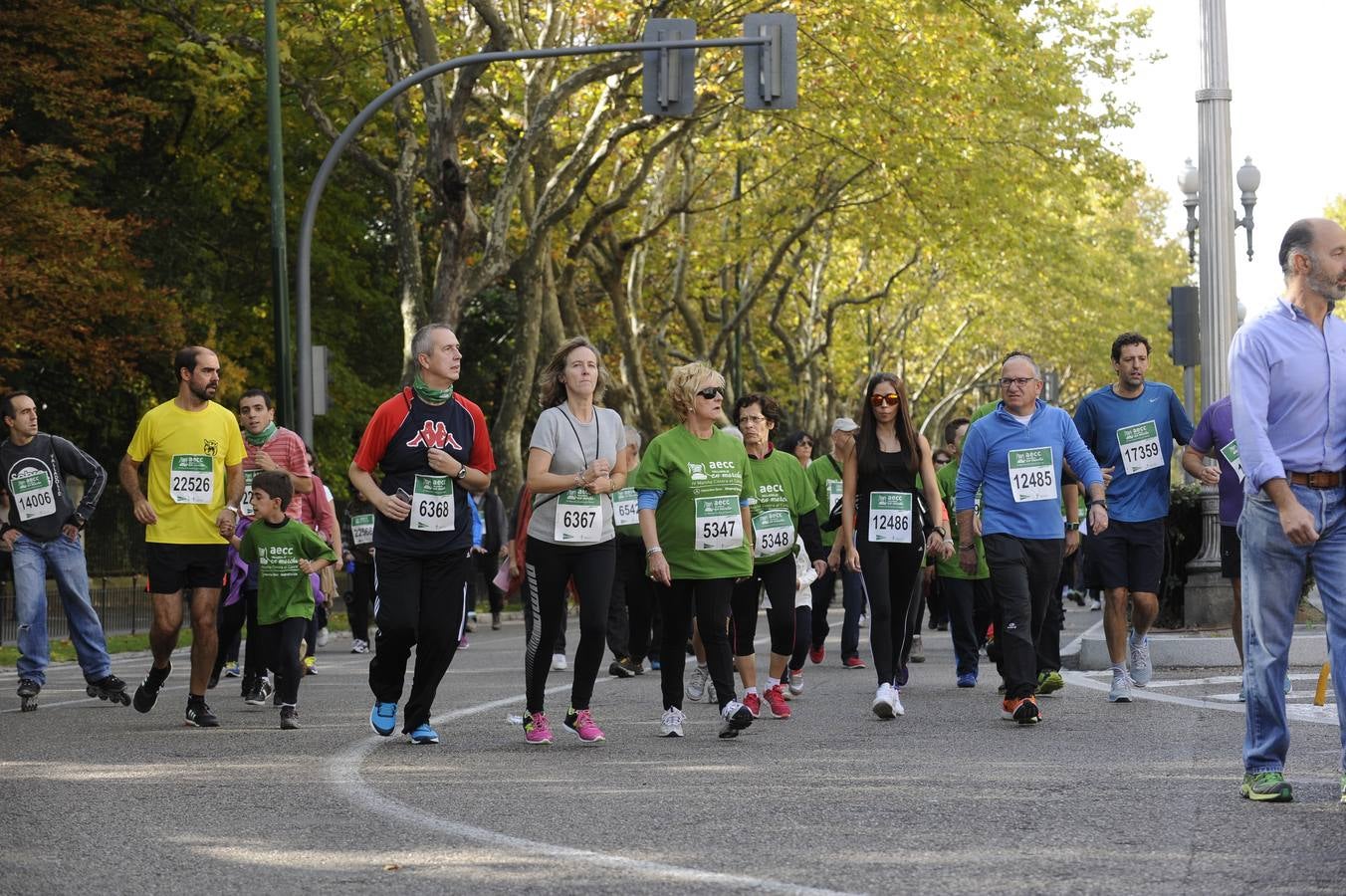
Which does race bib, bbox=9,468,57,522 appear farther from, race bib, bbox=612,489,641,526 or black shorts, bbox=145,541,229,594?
race bib, bbox=612,489,641,526

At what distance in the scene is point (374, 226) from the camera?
129 ft

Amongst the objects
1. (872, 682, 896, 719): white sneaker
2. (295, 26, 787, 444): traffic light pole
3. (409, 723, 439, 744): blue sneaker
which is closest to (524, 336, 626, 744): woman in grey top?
(409, 723, 439, 744): blue sneaker

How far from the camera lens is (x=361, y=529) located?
1938 cm

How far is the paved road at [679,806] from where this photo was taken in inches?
244

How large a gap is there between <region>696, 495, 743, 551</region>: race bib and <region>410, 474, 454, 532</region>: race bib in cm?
121

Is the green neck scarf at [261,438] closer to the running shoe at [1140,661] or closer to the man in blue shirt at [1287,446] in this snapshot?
the running shoe at [1140,661]

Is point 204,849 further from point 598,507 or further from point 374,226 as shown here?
point 374,226

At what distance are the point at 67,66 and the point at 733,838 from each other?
23629 mm

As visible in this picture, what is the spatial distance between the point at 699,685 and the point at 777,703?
1.48 m

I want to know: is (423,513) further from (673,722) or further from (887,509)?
(887,509)

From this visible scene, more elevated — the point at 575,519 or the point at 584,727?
the point at 575,519

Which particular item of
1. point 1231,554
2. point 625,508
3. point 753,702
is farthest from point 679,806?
point 625,508

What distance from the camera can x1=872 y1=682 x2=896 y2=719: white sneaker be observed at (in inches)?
436

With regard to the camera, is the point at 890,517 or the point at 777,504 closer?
the point at 890,517
